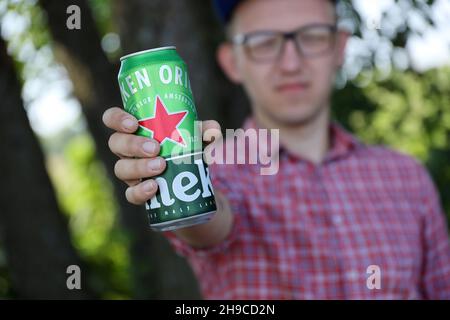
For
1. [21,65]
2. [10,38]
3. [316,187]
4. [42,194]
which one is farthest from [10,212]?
[316,187]

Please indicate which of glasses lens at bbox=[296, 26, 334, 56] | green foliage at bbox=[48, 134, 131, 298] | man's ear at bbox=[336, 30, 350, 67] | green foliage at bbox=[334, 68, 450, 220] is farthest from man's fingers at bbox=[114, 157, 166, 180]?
green foliage at bbox=[48, 134, 131, 298]

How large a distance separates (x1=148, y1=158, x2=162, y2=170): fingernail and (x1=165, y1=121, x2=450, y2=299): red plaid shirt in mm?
523

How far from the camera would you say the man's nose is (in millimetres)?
2106

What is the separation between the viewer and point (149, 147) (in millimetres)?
1330

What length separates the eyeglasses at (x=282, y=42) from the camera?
2146mm

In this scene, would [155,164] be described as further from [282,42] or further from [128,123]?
[282,42]

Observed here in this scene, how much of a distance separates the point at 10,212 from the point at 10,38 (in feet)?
3.19

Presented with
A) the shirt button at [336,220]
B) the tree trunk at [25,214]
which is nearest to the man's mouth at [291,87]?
the shirt button at [336,220]

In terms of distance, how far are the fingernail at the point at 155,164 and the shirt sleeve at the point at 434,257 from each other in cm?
120

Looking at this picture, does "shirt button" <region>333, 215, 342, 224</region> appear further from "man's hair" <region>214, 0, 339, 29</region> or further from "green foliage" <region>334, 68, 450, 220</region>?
"green foliage" <region>334, 68, 450, 220</region>

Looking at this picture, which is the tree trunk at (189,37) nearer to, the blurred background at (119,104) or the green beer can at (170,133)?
the blurred background at (119,104)

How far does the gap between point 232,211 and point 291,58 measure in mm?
566

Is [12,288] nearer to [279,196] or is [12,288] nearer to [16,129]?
[16,129]

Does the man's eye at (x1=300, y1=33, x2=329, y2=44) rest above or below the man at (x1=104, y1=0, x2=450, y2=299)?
above
